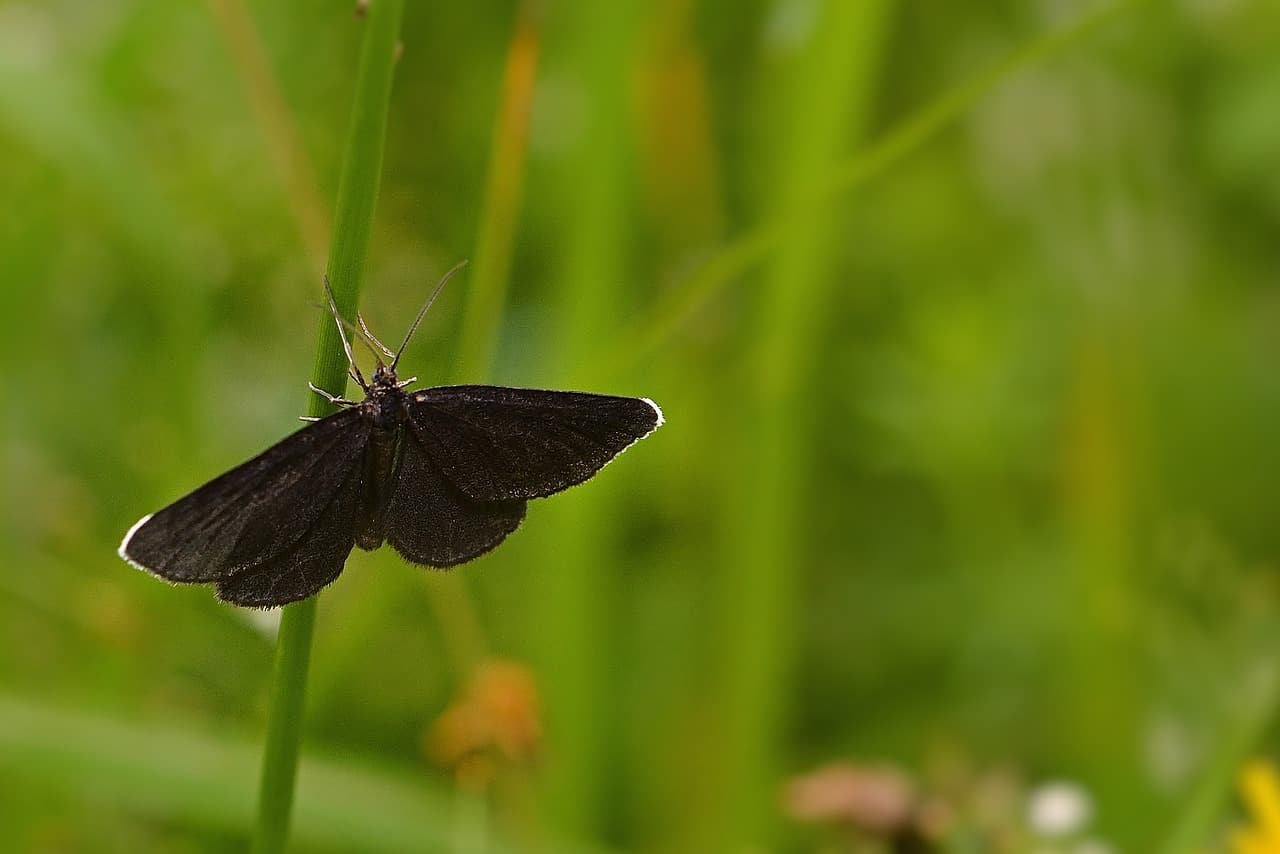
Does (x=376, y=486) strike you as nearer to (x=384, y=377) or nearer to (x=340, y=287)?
(x=384, y=377)

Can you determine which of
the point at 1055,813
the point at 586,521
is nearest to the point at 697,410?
the point at 586,521

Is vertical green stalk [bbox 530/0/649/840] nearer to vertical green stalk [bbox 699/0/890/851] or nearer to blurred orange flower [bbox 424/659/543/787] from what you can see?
vertical green stalk [bbox 699/0/890/851]

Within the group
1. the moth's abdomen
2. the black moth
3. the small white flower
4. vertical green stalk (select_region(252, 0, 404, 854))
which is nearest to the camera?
vertical green stalk (select_region(252, 0, 404, 854))

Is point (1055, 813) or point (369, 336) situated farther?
point (1055, 813)

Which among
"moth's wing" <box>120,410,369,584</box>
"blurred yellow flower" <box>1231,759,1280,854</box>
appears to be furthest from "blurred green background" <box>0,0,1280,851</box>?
"moth's wing" <box>120,410,369,584</box>

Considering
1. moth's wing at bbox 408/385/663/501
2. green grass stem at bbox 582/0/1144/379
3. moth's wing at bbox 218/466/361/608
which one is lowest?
moth's wing at bbox 218/466/361/608

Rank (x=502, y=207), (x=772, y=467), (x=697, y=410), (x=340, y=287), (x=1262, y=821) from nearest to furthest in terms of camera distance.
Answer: (x=340, y=287), (x=1262, y=821), (x=502, y=207), (x=772, y=467), (x=697, y=410)

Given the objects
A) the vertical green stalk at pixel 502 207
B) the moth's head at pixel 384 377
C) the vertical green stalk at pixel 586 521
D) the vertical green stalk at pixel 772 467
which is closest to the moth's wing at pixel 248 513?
the moth's head at pixel 384 377

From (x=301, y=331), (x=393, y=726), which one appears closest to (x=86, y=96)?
(x=301, y=331)
